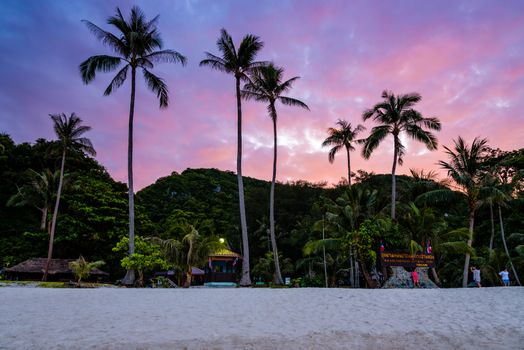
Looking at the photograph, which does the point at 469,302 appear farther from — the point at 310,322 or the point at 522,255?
the point at 522,255

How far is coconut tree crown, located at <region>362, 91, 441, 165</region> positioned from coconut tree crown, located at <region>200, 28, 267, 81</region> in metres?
8.55

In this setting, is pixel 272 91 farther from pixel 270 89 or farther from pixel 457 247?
pixel 457 247

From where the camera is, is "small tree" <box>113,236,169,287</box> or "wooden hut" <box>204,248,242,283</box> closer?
"small tree" <box>113,236,169,287</box>

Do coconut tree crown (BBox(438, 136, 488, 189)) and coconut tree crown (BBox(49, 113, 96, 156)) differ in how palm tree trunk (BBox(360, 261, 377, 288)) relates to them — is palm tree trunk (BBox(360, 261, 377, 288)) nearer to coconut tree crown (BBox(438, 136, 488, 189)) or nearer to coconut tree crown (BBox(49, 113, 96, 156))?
coconut tree crown (BBox(438, 136, 488, 189))

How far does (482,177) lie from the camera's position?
80.0 ft

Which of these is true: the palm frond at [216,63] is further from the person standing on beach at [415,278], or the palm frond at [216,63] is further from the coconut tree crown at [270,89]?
the person standing on beach at [415,278]

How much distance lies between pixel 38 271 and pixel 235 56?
22.1 metres

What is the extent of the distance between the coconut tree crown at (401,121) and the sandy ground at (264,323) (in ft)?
48.4

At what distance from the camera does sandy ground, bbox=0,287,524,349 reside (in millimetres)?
6941

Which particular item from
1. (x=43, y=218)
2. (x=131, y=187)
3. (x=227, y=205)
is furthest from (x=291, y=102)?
(x=227, y=205)

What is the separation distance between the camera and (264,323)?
28.6ft

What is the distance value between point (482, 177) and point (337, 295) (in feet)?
51.9

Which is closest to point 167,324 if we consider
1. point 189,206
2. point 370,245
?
point 370,245

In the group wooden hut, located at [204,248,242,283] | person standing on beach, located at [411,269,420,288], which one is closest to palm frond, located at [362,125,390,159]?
person standing on beach, located at [411,269,420,288]
